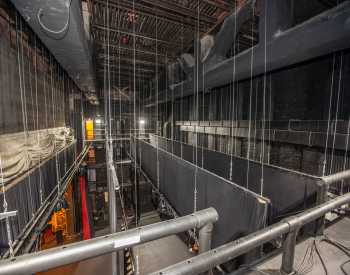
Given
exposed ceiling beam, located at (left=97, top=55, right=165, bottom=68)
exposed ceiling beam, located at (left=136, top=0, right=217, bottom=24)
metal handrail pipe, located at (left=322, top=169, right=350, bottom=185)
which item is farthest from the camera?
exposed ceiling beam, located at (left=97, top=55, right=165, bottom=68)

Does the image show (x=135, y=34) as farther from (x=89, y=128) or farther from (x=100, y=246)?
(x=89, y=128)

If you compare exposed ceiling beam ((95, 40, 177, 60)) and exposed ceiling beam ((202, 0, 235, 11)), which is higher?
exposed ceiling beam ((95, 40, 177, 60))

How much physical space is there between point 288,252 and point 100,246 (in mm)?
998

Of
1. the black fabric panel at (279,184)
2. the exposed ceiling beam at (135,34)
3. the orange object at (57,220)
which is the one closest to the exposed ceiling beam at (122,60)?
the exposed ceiling beam at (135,34)

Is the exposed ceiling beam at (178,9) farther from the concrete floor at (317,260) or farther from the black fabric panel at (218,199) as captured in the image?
the concrete floor at (317,260)

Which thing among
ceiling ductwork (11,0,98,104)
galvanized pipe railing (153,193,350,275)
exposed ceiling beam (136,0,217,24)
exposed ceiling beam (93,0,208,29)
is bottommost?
galvanized pipe railing (153,193,350,275)

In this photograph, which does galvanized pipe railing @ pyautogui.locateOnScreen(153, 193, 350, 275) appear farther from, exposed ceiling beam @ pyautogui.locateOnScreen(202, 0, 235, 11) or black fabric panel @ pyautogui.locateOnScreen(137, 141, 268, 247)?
exposed ceiling beam @ pyautogui.locateOnScreen(202, 0, 235, 11)

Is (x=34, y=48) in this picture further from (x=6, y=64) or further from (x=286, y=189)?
(x=286, y=189)

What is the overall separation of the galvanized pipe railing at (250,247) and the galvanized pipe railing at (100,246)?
0.38 feet

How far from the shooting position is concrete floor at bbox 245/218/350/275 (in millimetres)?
1048

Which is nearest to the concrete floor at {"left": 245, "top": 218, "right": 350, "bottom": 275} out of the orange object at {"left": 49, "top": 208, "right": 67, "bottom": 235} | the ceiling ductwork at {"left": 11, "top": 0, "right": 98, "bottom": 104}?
the ceiling ductwork at {"left": 11, "top": 0, "right": 98, "bottom": 104}

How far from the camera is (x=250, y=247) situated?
77 cm

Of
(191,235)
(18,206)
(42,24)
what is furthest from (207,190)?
(42,24)

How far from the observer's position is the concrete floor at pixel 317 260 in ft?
3.44
